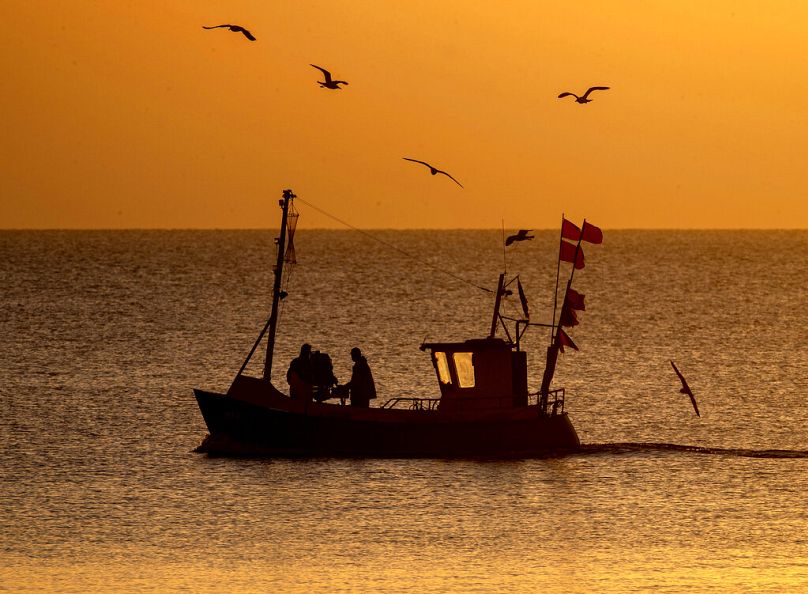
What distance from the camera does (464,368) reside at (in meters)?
37.0

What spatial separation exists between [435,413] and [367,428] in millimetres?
1471

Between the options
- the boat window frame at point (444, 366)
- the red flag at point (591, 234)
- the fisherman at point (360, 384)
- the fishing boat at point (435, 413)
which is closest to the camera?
the red flag at point (591, 234)

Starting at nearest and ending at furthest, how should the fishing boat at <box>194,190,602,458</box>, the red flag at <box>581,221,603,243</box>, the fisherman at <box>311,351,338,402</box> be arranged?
1. the fisherman at <box>311,351,338,402</box>
2. the red flag at <box>581,221,603,243</box>
3. the fishing boat at <box>194,190,602,458</box>

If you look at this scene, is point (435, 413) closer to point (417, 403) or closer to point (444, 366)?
point (444, 366)

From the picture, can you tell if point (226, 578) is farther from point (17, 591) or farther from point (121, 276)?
point (121, 276)

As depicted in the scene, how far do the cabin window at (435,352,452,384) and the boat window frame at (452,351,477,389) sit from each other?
0.87ft

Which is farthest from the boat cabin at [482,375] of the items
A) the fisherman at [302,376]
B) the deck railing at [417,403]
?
the fisherman at [302,376]

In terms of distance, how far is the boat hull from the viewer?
120ft

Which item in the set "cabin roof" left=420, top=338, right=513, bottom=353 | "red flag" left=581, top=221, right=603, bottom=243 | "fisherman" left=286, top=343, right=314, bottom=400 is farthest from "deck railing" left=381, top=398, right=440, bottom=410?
"red flag" left=581, top=221, right=603, bottom=243

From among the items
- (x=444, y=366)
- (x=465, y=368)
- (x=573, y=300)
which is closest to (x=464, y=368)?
(x=465, y=368)

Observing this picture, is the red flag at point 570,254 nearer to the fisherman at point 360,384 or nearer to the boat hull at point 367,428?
the boat hull at point 367,428

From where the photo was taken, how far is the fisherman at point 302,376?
1421 inches

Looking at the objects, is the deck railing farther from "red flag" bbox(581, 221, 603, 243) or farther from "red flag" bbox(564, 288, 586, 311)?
"red flag" bbox(581, 221, 603, 243)

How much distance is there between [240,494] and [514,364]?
6655 mm
